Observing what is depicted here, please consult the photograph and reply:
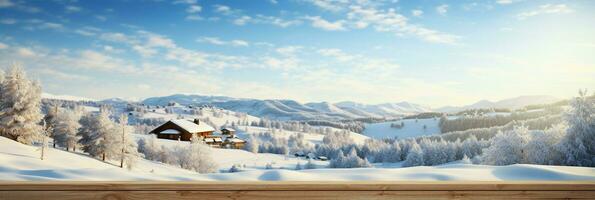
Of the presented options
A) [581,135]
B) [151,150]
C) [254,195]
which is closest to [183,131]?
[151,150]

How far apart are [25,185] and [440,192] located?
123 inches

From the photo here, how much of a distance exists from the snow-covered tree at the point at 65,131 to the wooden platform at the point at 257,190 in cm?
4694

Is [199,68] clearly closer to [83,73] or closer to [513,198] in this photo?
[83,73]

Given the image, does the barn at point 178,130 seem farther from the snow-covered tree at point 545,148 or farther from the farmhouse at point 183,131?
the snow-covered tree at point 545,148

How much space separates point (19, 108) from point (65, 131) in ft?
31.5

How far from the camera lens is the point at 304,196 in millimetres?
3043

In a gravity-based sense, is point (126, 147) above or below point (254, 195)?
below

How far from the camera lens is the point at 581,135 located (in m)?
25.1

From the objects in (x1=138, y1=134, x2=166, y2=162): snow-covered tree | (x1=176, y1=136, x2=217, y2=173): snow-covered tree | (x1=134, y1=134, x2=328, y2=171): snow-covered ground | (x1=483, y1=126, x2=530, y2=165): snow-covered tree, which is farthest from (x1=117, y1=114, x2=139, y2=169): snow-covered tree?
(x1=483, y1=126, x2=530, y2=165): snow-covered tree

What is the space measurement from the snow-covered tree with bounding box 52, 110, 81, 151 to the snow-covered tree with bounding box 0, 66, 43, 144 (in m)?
7.52

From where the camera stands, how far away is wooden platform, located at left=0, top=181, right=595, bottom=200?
9.83ft

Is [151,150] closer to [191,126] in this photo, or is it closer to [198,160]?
[198,160]

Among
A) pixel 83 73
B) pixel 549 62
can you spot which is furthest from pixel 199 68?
pixel 549 62

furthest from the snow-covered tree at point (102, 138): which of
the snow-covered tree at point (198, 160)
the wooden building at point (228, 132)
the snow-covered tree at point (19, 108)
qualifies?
the wooden building at point (228, 132)
